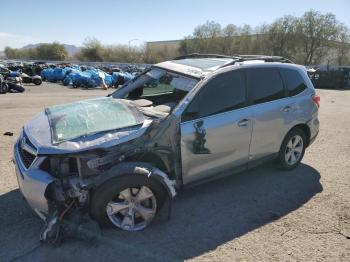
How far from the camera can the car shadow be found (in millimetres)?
3457

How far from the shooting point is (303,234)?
12.8ft

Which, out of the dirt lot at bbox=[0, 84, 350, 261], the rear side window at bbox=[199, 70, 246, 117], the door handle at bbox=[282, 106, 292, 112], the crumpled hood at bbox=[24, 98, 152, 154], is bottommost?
the dirt lot at bbox=[0, 84, 350, 261]

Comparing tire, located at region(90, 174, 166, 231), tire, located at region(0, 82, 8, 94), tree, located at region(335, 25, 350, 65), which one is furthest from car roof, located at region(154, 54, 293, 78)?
tree, located at region(335, 25, 350, 65)

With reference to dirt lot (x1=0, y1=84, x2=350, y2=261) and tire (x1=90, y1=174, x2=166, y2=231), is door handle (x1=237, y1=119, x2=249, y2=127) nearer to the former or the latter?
dirt lot (x1=0, y1=84, x2=350, y2=261)

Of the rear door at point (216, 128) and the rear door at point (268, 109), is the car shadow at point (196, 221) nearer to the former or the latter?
the rear door at point (216, 128)

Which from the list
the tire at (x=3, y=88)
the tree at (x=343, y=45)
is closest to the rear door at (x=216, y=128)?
the tire at (x=3, y=88)

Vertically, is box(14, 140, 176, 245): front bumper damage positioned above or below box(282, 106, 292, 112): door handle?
below

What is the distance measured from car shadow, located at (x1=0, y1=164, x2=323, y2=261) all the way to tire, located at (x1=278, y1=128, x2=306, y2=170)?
0.22 metres

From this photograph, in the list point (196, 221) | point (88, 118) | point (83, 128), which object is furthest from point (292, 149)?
point (83, 128)

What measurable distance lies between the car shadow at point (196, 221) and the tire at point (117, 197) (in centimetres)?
12

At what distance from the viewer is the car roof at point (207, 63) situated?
4668 millimetres

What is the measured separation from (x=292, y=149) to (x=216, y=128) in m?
1.98

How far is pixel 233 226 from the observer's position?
4.04 m

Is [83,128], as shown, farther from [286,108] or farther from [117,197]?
[286,108]
